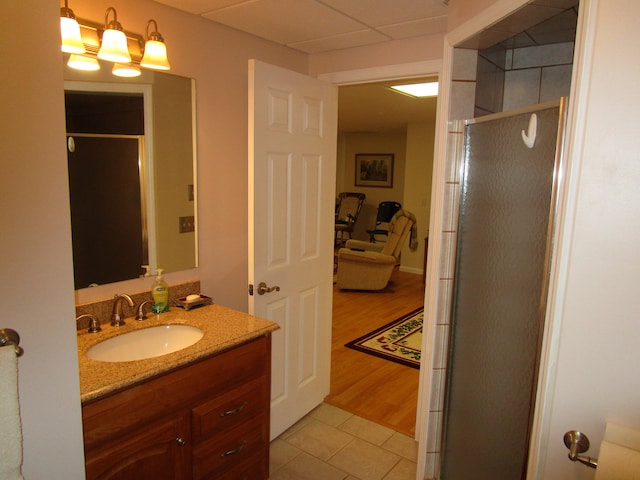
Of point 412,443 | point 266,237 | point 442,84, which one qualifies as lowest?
point 412,443

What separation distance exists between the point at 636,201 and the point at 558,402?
546 mm

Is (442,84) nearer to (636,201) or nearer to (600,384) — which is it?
(636,201)

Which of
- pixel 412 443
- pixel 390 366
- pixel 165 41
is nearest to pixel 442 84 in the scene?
pixel 165 41

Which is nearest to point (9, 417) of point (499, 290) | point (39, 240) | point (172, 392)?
point (39, 240)

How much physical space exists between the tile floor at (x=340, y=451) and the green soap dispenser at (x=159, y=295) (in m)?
1.01

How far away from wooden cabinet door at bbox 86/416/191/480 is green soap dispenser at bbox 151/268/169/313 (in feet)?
1.79

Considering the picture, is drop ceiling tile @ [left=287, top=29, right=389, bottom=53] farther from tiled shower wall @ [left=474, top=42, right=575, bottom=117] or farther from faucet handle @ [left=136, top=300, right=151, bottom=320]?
faucet handle @ [left=136, top=300, right=151, bottom=320]

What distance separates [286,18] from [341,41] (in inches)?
17.2

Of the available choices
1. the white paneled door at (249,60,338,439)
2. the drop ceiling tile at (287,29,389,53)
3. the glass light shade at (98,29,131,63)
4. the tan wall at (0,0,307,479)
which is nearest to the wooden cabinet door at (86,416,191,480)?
the tan wall at (0,0,307,479)

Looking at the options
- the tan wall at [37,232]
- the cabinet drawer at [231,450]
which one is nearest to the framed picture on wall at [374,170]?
the cabinet drawer at [231,450]

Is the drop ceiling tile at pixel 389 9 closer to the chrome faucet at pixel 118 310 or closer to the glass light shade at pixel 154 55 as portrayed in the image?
the glass light shade at pixel 154 55

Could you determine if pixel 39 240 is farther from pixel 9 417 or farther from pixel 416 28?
pixel 416 28

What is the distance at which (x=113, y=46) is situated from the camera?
1604 millimetres

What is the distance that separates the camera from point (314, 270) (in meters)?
2.59
